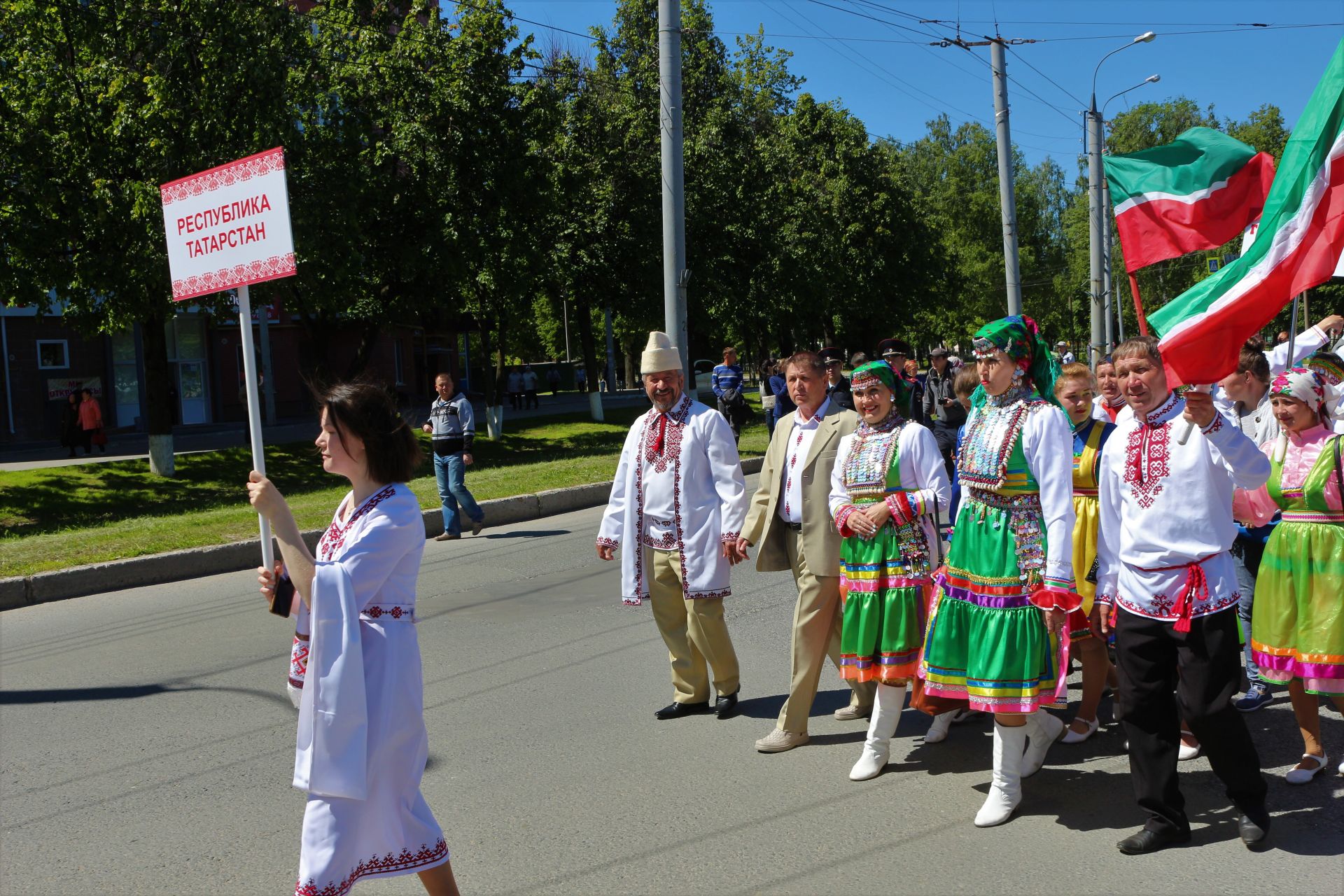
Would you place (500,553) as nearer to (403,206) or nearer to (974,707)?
(974,707)

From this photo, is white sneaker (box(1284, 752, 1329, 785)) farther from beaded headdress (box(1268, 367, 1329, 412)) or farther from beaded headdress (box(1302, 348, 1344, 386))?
beaded headdress (box(1302, 348, 1344, 386))

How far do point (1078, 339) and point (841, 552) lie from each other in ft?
268

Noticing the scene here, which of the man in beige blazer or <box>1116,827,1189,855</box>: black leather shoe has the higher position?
the man in beige blazer

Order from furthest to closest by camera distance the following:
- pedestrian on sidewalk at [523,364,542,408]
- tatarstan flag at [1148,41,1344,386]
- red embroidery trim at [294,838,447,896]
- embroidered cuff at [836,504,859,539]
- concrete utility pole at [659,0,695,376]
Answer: pedestrian on sidewalk at [523,364,542,408], concrete utility pole at [659,0,695,376], embroidered cuff at [836,504,859,539], tatarstan flag at [1148,41,1344,386], red embroidery trim at [294,838,447,896]

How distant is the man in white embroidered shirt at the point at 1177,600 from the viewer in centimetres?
415

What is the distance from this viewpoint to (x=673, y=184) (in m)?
15.1

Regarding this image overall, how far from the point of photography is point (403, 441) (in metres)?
3.48

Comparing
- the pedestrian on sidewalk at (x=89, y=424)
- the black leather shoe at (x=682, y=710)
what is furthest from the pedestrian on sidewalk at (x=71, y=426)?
the black leather shoe at (x=682, y=710)

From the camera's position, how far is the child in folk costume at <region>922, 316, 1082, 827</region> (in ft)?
14.7

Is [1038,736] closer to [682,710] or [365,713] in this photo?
[682,710]

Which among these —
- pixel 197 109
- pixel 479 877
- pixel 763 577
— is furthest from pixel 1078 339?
pixel 479 877

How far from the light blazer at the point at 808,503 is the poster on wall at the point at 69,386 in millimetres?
31005

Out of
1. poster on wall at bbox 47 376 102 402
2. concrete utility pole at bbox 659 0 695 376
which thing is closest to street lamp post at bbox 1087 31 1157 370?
concrete utility pole at bbox 659 0 695 376

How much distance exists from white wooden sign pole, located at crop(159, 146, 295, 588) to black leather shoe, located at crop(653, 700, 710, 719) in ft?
8.30
